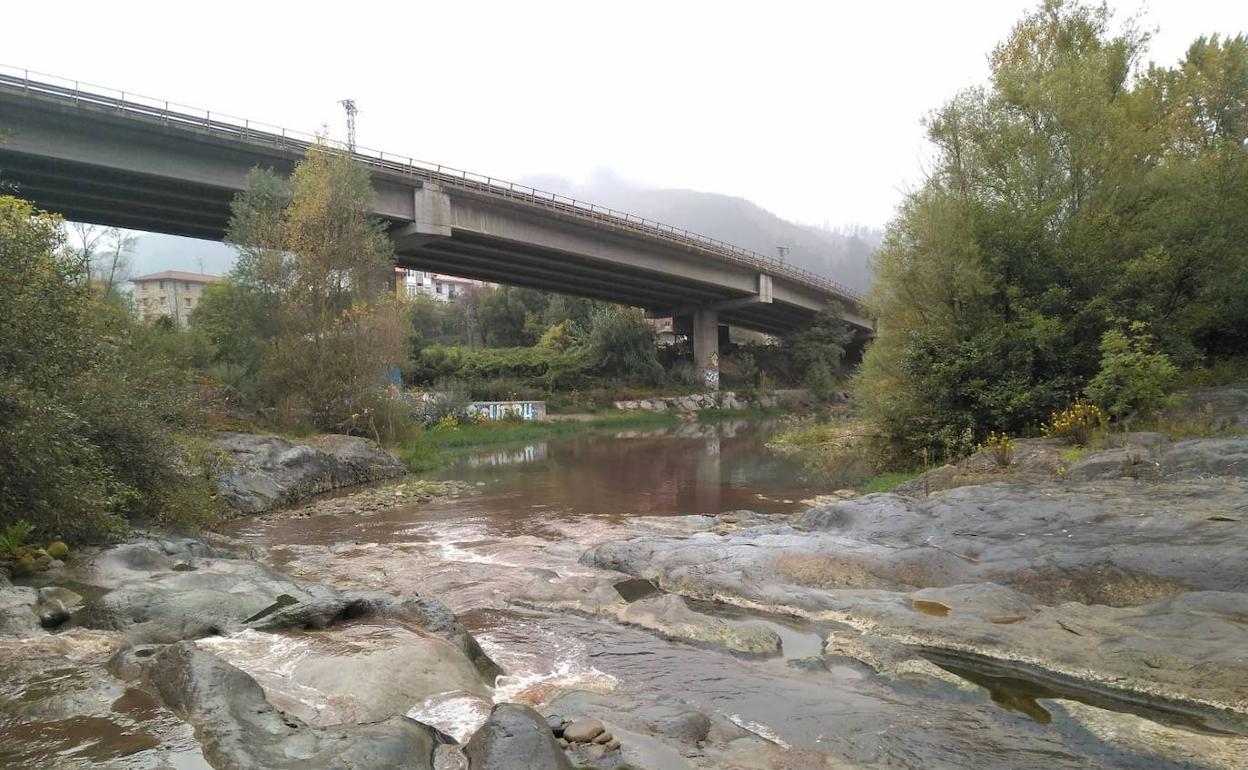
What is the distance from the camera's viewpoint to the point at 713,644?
8289mm

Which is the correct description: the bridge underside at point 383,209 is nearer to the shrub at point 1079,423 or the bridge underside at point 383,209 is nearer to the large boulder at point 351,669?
the large boulder at point 351,669

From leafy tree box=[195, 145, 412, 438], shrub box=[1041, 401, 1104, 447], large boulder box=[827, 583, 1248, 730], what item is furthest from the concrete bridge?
shrub box=[1041, 401, 1104, 447]

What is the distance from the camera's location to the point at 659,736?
5773mm

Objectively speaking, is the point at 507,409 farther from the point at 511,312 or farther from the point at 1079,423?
the point at 1079,423

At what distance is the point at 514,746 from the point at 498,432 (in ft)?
122

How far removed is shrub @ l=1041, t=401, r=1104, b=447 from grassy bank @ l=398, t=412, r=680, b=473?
20.9m

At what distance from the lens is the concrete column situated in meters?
63.8

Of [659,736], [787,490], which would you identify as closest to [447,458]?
[787,490]

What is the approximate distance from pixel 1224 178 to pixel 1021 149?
16.6ft

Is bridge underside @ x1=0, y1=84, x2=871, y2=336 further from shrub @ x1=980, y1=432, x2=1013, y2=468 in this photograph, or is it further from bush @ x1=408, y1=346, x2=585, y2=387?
shrub @ x1=980, y1=432, x2=1013, y2=468

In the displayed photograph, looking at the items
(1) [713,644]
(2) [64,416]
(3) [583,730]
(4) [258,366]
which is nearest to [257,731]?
(3) [583,730]

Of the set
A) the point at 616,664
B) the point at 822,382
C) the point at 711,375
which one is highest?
the point at 711,375

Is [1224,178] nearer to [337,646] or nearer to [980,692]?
[980,692]

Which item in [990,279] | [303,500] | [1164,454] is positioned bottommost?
[303,500]
